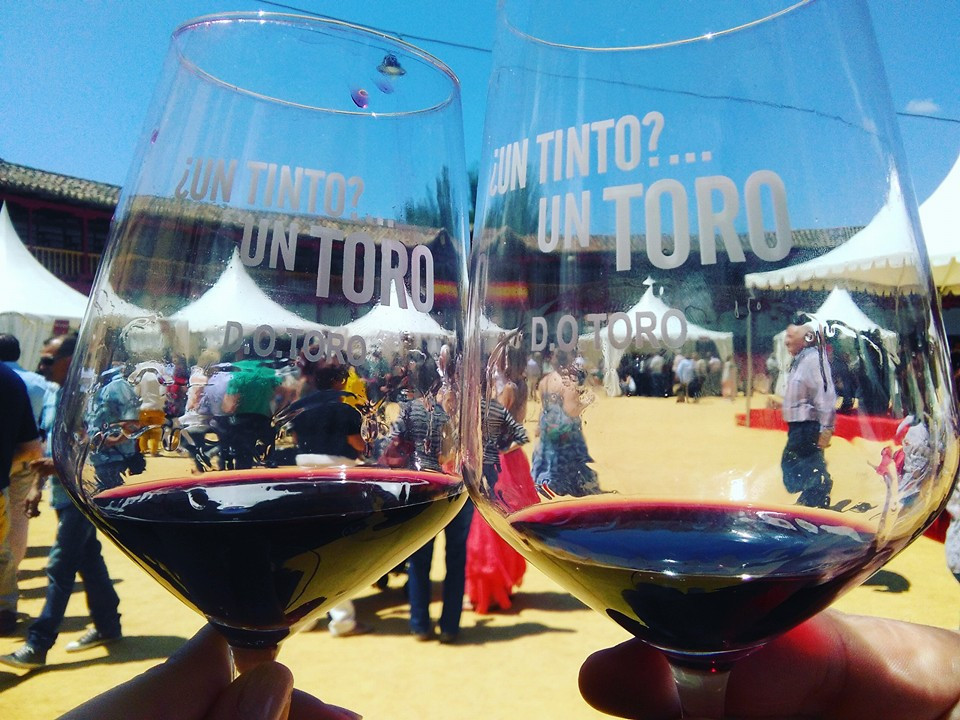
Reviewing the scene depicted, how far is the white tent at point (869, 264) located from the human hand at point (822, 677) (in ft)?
1.11

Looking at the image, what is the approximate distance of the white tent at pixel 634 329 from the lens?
0.44 metres

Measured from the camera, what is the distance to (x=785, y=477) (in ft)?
1.54

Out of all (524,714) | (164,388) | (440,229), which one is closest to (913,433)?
(440,229)

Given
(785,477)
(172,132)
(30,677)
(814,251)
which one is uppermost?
(172,132)

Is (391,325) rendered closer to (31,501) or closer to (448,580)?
(448,580)

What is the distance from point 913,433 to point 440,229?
404 mm

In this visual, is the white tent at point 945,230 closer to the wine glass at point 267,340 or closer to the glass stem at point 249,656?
the wine glass at point 267,340

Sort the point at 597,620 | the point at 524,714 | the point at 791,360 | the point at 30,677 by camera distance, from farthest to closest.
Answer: the point at 597,620 → the point at 30,677 → the point at 524,714 → the point at 791,360

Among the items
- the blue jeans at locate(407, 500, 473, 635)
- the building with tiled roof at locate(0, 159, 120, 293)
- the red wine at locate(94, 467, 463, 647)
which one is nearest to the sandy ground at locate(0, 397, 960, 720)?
the blue jeans at locate(407, 500, 473, 635)

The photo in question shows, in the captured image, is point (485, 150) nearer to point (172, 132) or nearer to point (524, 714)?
point (172, 132)

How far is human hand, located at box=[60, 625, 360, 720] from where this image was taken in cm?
52

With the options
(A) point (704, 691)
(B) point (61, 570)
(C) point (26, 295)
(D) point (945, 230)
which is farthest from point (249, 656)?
(C) point (26, 295)

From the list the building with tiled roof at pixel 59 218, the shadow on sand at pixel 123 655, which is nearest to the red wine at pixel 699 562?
the shadow on sand at pixel 123 655

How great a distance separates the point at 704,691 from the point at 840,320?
25 centimetres
